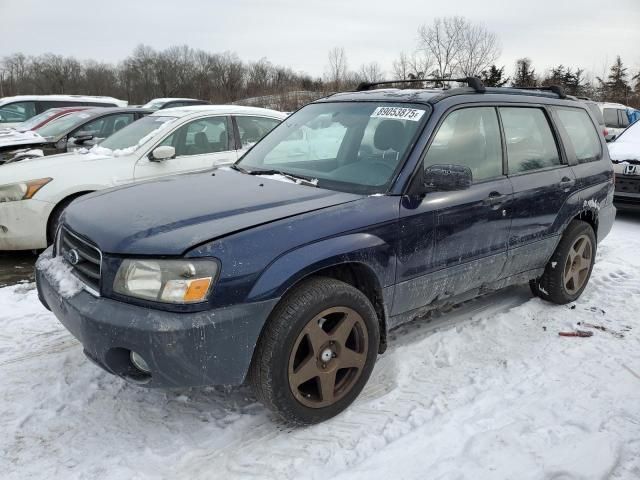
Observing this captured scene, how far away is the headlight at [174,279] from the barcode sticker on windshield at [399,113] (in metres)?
1.71

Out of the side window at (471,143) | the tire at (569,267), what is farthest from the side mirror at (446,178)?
the tire at (569,267)

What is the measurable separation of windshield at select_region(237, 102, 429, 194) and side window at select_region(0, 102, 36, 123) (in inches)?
458

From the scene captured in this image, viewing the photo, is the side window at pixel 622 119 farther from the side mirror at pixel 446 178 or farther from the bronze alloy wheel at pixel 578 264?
the side mirror at pixel 446 178

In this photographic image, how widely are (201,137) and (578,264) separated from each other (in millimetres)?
4328

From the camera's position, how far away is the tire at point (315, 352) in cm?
257

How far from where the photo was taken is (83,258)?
8.98ft

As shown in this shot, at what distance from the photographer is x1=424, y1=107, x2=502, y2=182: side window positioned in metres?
3.33

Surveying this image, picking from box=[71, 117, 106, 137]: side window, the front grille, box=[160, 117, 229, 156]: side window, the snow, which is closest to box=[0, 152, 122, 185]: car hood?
box=[160, 117, 229, 156]: side window

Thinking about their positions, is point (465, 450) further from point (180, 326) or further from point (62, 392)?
point (62, 392)

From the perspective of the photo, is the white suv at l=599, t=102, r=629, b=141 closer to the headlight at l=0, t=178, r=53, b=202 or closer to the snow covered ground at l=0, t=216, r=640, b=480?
the snow covered ground at l=0, t=216, r=640, b=480

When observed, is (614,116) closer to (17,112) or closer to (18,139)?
(18,139)

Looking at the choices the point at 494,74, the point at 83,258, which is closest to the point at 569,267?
the point at 83,258

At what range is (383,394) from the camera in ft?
10.3

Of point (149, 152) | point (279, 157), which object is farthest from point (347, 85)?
point (279, 157)
